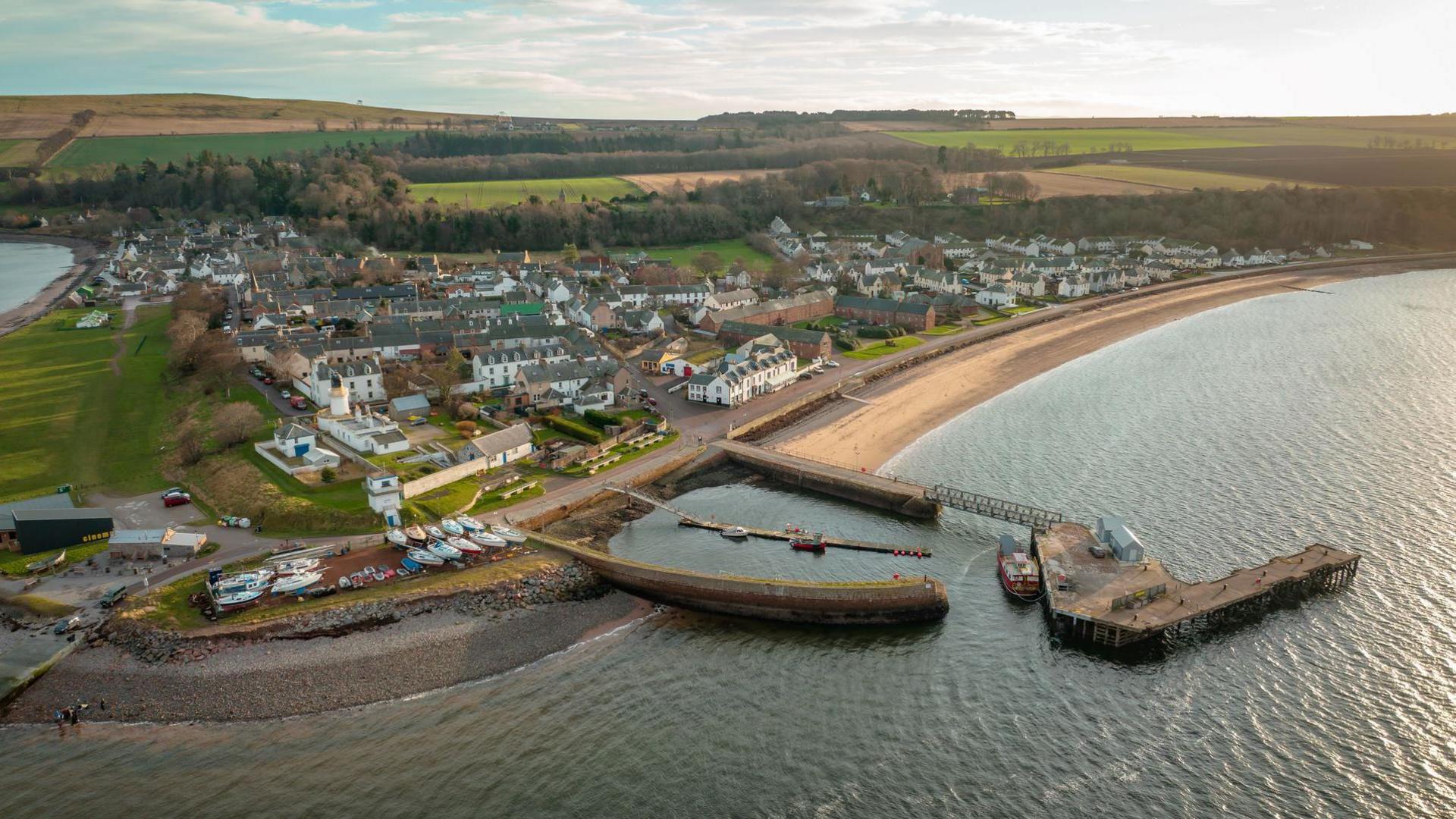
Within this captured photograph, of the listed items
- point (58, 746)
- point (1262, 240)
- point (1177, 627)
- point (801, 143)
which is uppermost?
point (801, 143)

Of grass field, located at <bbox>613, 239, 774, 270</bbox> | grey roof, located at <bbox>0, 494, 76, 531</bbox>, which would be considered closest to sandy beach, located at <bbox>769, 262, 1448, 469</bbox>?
grey roof, located at <bbox>0, 494, 76, 531</bbox>

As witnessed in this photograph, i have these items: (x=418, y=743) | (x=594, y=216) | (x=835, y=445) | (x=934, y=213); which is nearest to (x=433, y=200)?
(x=594, y=216)

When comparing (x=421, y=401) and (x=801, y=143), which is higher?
(x=801, y=143)

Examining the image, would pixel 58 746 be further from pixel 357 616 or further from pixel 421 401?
pixel 421 401

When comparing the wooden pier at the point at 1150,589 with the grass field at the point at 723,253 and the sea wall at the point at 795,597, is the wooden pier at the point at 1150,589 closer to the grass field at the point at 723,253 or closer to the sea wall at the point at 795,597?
the sea wall at the point at 795,597

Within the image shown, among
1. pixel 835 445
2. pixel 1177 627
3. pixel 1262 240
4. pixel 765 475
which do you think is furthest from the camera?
pixel 1262 240

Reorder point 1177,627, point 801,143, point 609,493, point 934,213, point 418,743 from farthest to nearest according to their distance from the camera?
1. point 801,143
2. point 934,213
3. point 609,493
4. point 1177,627
5. point 418,743

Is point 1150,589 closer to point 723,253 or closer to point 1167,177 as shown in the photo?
point 723,253

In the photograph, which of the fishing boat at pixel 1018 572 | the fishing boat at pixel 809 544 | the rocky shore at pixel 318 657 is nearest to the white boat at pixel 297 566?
the rocky shore at pixel 318 657
